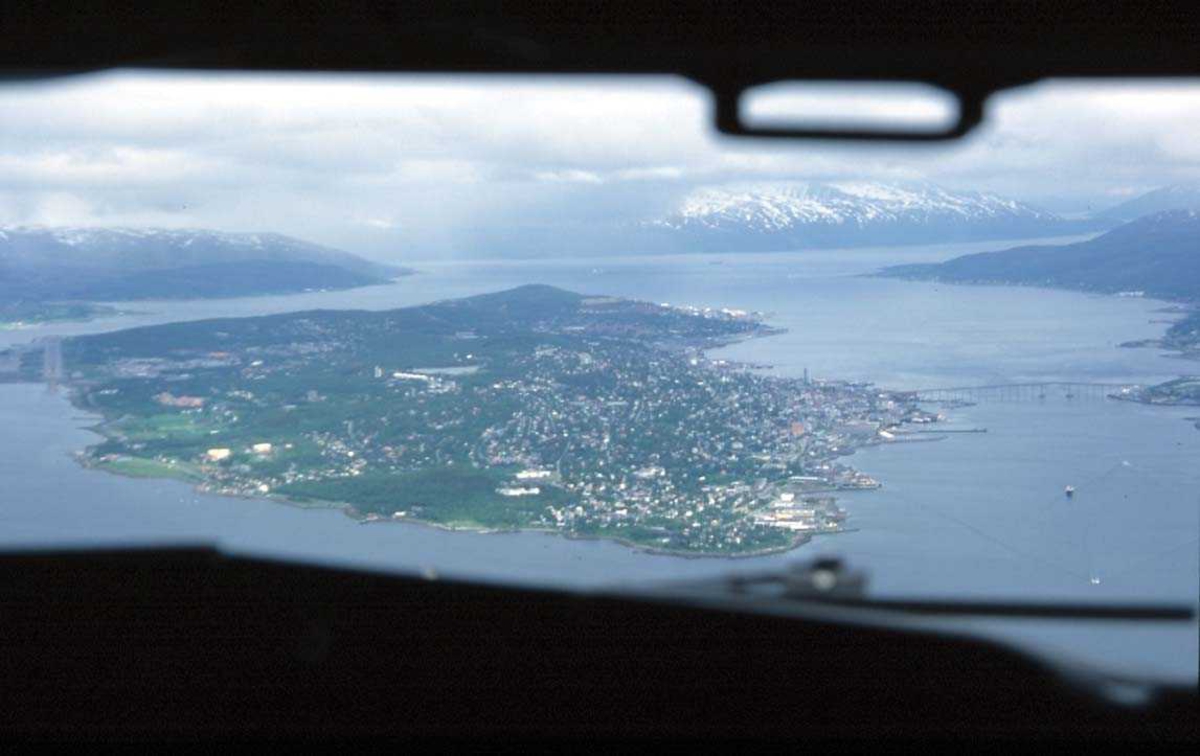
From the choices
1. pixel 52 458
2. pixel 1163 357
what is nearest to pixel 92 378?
pixel 52 458

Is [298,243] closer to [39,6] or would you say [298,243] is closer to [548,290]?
[548,290]

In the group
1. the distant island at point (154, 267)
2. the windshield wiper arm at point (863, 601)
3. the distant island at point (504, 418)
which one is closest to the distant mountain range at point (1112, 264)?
the distant island at point (504, 418)

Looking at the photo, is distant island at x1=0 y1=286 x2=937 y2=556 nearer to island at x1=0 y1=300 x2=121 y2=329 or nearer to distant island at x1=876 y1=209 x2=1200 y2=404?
island at x1=0 y1=300 x2=121 y2=329

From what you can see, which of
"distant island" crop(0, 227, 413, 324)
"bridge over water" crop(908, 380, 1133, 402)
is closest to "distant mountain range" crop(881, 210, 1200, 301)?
"bridge over water" crop(908, 380, 1133, 402)

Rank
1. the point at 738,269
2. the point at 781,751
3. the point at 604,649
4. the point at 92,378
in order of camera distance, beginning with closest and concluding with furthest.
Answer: the point at 781,751 < the point at 604,649 < the point at 92,378 < the point at 738,269

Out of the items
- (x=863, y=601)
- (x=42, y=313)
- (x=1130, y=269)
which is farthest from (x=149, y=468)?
(x=1130, y=269)
